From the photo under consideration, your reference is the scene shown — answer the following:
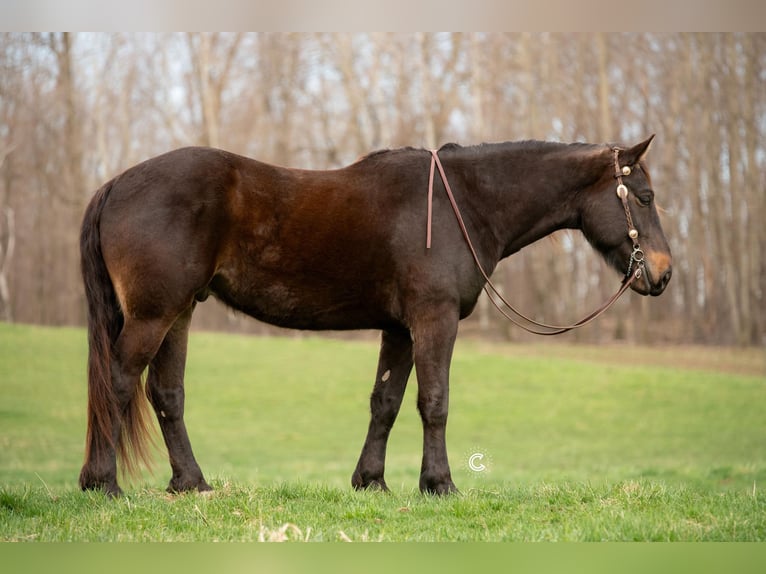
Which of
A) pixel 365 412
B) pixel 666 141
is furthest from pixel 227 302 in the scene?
pixel 666 141

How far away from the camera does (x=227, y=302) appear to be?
19.1ft

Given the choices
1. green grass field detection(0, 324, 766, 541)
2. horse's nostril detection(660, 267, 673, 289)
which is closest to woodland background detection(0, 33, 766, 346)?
green grass field detection(0, 324, 766, 541)

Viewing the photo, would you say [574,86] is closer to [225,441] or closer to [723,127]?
[723,127]

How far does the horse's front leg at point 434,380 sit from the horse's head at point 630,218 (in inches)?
50.9

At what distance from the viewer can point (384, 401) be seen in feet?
19.8

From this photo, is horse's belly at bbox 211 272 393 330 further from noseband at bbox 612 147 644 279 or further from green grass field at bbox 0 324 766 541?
noseband at bbox 612 147 644 279

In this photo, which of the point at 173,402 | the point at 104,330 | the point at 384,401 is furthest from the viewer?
the point at 384,401

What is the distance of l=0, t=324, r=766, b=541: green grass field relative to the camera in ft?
15.5

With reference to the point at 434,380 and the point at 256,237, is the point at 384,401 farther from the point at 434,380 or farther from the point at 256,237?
the point at 256,237

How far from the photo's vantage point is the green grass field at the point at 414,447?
15.5ft

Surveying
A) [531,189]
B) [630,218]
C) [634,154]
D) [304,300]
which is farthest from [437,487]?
[634,154]

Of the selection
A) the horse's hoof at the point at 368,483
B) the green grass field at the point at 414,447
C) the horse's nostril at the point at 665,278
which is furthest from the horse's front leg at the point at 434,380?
the horse's nostril at the point at 665,278

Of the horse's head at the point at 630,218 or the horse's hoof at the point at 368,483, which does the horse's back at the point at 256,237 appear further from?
the horse's head at the point at 630,218

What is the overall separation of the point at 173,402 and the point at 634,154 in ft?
12.3
